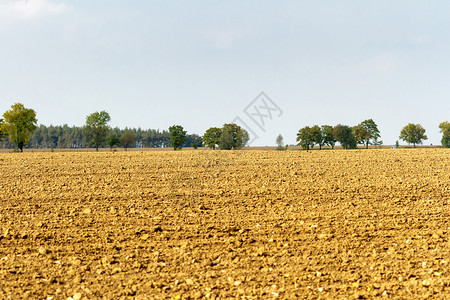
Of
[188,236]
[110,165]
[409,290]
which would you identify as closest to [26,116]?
[110,165]

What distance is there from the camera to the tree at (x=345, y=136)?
291 ft

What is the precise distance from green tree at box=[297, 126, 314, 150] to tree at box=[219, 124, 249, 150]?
69.8 feet

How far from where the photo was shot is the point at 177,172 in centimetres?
1592

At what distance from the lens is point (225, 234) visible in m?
9.03

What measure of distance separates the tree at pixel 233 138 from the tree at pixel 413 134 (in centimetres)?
4681

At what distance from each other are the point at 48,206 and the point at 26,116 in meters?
61.0

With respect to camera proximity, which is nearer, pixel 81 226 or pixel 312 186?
pixel 81 226

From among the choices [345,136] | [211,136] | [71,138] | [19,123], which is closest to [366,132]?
[345,136]

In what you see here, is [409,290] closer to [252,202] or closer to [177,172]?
[252,202]

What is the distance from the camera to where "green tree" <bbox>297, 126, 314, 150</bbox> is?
9126cm

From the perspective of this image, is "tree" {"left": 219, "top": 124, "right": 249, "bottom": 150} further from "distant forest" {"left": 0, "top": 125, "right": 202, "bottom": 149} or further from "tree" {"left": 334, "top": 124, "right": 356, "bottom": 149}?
"distant forest" {"left": 0, "top": 125, "right": 202, "bottom": 149}

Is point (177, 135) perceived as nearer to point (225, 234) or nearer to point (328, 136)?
point (328, 136)

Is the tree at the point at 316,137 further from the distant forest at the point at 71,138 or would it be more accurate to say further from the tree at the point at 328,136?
the distant forest at the point at 71,138

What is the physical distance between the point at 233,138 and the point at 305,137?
112 ft
